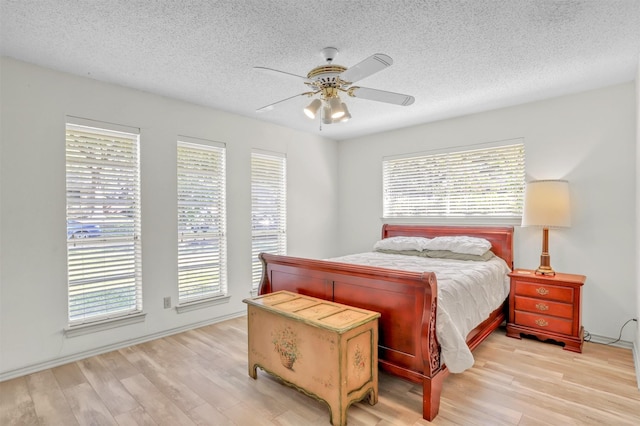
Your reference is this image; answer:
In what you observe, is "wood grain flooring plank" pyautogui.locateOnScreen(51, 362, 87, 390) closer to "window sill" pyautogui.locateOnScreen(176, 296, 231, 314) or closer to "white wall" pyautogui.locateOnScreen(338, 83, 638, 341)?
"window sill" pyautogui.locateOnScreen(176, 296, 231, 314)

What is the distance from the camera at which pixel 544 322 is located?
3.25m

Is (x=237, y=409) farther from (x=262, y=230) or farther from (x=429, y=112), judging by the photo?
(x=429, y=112)

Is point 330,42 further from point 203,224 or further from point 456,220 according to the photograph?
point 456,220

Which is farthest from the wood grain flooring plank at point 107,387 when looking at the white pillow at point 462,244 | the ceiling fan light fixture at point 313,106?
the white pillow at point 462,244

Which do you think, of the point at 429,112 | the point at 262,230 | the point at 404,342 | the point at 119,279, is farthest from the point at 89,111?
the point at 429,112

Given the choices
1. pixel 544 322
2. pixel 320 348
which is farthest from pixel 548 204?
pixel 320 348

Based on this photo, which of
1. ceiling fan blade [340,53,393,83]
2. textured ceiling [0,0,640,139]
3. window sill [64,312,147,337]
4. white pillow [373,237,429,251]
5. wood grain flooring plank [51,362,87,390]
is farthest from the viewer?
white pillow [373,237,429,251]

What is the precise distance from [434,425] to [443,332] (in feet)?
1.79

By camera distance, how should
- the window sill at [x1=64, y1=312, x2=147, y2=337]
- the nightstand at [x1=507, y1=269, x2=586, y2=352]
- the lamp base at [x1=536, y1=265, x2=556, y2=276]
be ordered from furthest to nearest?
the lamp base at [x1=536, y1=265, x2=556, y2=276] → the nightstand at [x1=507, y1=269, x2=586, y2=352] → the window sill at [x1=64, y1=312, x2=147, y2=337]

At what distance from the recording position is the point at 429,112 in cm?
408

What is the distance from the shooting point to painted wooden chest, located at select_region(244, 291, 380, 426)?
6.57 ft

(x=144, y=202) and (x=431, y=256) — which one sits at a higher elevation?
(x=144, y=202)

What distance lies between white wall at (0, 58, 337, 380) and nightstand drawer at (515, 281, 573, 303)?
3.12 meters

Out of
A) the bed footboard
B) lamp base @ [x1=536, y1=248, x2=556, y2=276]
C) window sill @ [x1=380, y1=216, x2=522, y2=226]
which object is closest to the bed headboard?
window sill @ [x1=380, y1=216, x2=522, y2=226]
